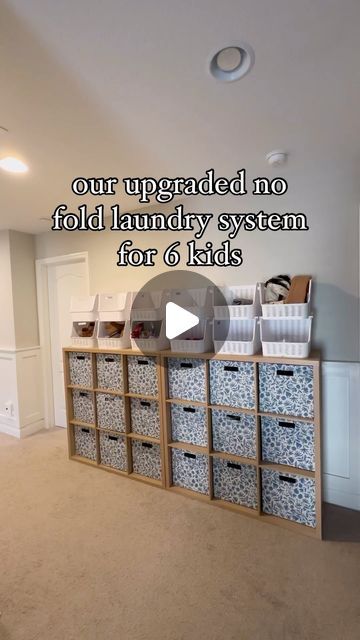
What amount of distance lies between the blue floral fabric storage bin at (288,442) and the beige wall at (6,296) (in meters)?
2.72

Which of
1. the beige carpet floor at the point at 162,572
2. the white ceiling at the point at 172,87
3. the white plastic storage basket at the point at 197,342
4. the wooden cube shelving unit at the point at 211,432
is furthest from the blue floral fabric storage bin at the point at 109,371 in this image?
the white ceiling at the point at 172,87

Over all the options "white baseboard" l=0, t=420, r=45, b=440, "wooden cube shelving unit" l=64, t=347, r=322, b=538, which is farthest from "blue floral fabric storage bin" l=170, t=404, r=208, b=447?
"white baseboard" l=0, t=420, r=45, b=440

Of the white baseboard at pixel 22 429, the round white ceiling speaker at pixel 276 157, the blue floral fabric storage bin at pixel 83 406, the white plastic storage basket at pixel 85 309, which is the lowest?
the white baseboard at pixel 22 429

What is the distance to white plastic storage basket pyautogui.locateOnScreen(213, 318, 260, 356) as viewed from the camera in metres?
2.00

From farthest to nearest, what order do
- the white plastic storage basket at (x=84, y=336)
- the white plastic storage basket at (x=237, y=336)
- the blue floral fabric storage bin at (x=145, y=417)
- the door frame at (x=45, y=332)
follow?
the door frame at (x=45, y=332), the white plastic storage basket at (x=84, y=336), the blue floral fabric storage bin at (x=145, y=417), the white plastic storage basket at (x=237, y=336)

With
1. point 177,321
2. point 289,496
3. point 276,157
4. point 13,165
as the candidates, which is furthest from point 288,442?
point 13,165

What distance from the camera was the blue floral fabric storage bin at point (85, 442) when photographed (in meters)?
2.74

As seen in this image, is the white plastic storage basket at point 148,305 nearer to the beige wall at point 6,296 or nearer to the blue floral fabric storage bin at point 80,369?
the blue floral fabric storage bin at point 80,369

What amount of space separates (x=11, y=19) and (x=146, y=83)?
472 mm

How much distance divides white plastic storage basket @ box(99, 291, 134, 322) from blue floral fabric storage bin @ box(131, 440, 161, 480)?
3.28 feet

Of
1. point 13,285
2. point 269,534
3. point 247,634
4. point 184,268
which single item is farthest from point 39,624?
point 13,285

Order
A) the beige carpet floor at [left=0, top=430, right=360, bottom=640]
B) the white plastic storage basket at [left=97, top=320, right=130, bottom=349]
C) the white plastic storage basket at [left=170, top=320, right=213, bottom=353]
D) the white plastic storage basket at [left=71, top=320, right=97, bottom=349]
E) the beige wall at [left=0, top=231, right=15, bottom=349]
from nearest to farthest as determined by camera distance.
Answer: the beige carpet floor at [left=0, top=430, right=360, bottom=640], the white plastic storage basket at [left=170, top=320, right=213, bottom=353], the white plastic storage basket at [left=97, top=320, right=130, bottom=349], the white plastic storage basket at [left=71, top=320, right=97, bottom=349], the beige wall at [left=0, top=231, right=15, bottom=349]

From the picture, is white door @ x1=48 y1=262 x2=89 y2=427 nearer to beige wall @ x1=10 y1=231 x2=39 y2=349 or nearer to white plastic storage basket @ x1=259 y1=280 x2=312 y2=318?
beige wall @ x1=10 y1=231 x2=39 y2=349

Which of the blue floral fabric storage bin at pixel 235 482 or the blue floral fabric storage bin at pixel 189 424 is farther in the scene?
the blue floral fabric storage bin at pixel 189 424
